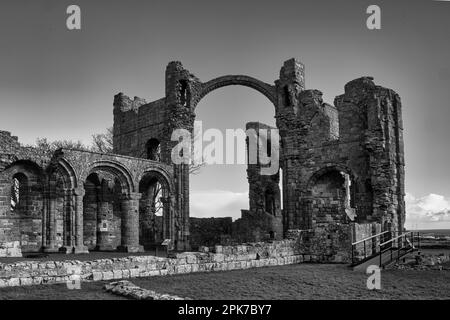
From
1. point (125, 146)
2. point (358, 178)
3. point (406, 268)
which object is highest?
point (125, 146)

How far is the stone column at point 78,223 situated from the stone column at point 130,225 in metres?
2.37

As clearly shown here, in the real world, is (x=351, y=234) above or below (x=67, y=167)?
below

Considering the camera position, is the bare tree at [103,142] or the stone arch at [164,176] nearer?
the stone arch at [164,176]

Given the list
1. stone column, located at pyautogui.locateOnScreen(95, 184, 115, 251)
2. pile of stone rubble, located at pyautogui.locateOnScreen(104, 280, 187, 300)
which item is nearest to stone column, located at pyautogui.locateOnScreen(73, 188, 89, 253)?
stone column, located at pyautogui.locateOnScreen(95, 184, 115, 251)

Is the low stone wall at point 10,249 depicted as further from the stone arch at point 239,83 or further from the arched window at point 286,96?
the arched window at point 286,96

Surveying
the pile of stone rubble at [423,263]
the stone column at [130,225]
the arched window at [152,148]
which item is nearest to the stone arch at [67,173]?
the stone column at [130,225]

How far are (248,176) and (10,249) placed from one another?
14274 millimetres

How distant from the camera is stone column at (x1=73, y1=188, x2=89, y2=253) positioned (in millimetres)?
20703

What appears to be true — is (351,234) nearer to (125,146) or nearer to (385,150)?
(385,150)

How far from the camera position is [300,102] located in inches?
994

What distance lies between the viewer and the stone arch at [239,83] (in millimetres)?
27500

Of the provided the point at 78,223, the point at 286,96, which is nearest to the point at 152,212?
the point at 78,223

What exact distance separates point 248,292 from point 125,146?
72.8 feet
